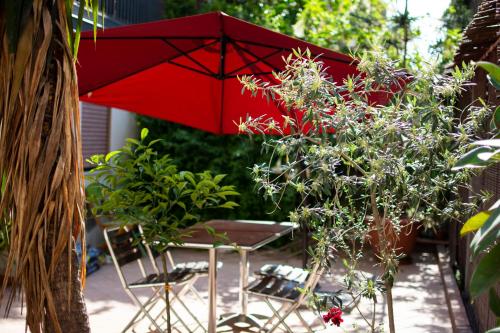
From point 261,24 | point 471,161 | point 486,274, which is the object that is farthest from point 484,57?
point 261,24

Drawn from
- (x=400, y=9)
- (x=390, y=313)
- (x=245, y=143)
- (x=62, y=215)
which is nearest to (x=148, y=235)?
(x=62, y=215)

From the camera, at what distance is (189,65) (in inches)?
260

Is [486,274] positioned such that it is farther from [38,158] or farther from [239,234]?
[239,234]

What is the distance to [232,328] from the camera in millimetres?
6172

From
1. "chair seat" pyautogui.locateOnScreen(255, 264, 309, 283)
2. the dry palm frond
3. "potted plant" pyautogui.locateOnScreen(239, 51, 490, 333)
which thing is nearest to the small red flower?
"potted plant" pyautogui.locateOnScreen(239, 51, 490, 333)

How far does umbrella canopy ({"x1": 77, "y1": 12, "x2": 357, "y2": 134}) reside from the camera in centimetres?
524

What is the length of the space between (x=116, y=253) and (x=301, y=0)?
26.4ft

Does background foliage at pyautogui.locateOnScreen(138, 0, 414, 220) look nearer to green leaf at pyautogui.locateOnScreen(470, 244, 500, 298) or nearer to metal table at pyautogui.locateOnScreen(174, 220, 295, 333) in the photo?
metal table at pyautogui.locateOnScreen(174, 220, 295, 333)

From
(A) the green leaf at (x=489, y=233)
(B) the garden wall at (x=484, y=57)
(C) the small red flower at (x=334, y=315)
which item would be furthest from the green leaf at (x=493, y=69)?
(C) the small red flower at (x=334, y=315)

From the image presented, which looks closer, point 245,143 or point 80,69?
point 80,69

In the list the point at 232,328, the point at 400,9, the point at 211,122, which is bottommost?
the point at 232,328

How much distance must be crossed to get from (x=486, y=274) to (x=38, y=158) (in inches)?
89.7

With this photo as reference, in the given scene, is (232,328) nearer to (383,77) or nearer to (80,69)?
(80,69)

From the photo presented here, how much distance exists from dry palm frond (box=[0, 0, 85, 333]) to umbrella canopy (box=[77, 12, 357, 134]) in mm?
597
